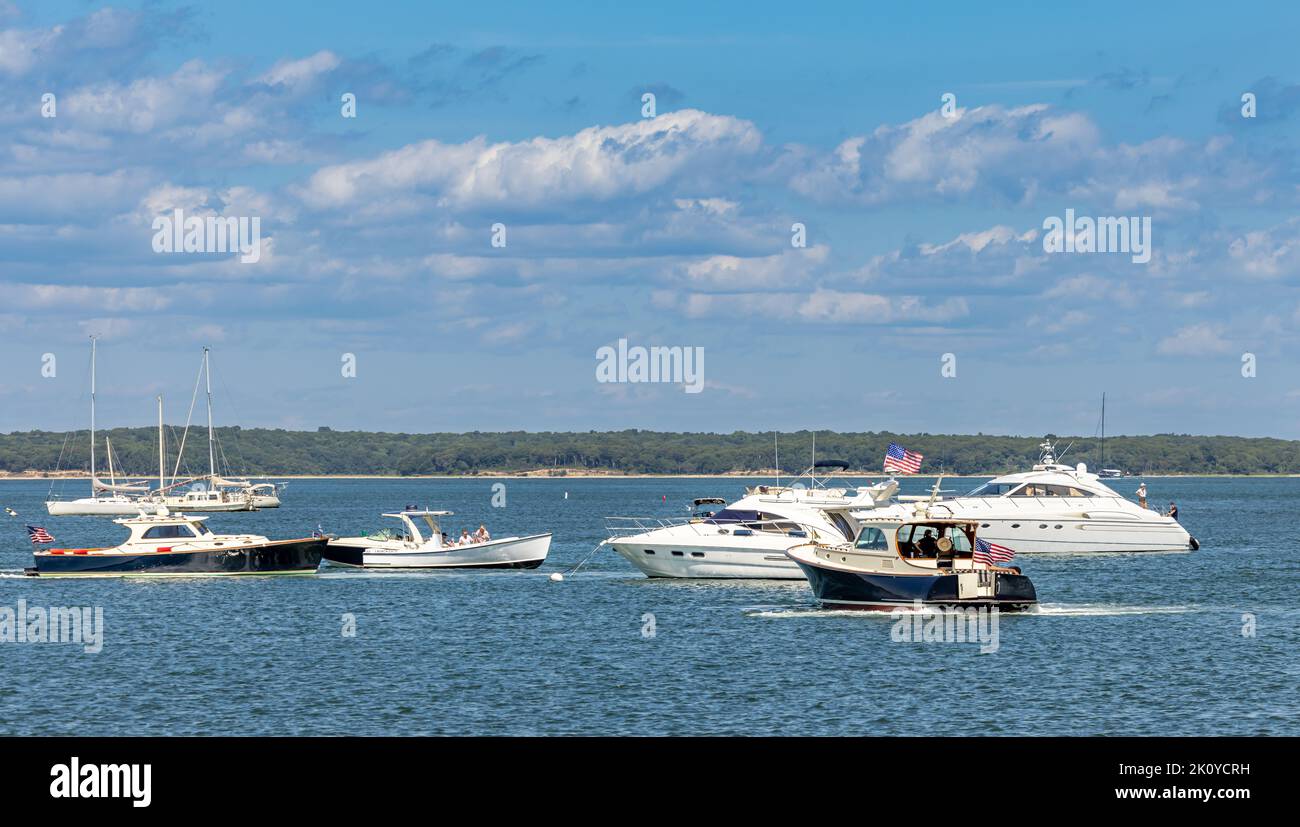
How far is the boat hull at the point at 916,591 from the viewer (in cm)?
5128

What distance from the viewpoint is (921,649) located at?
45.9 meters

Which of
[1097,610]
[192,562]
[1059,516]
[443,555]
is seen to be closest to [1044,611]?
[1097,610]

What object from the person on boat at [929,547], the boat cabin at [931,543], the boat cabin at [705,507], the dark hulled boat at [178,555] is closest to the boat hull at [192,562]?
the dark hulled boat at [178,555]

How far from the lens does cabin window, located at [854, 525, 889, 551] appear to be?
175 ft

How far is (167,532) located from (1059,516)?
47.3 m

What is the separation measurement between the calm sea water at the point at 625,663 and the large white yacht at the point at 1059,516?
16124 millimetres

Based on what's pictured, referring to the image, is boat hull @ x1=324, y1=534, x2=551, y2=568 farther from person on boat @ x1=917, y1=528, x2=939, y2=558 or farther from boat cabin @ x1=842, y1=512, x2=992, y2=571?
person on boat @ x1=917, y1=528, x2=939, y2=558

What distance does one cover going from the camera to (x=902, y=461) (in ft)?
301

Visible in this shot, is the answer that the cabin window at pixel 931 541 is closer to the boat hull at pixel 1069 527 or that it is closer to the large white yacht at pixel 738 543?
the large white yacht at pixel 738 543

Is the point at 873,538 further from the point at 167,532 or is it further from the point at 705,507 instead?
the point at 705,507
